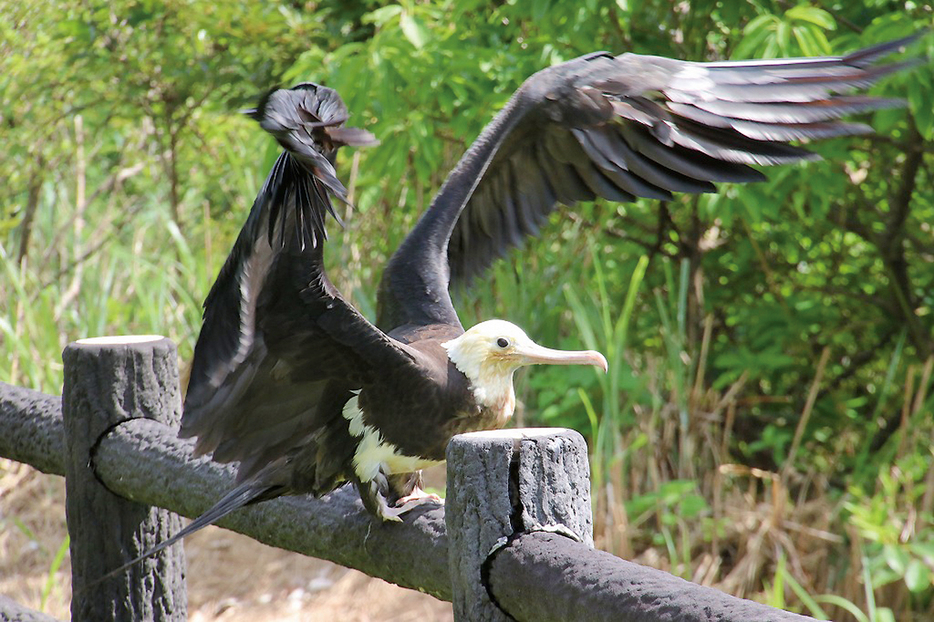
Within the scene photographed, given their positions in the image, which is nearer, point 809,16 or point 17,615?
point 17,615

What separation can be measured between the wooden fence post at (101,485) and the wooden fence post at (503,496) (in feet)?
2.79

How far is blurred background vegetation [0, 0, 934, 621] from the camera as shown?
322 centimetres

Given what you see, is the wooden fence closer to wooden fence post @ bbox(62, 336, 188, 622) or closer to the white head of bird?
wooden fence post @ bbox(62, 336, 188, 622)

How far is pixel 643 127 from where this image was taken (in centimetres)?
216

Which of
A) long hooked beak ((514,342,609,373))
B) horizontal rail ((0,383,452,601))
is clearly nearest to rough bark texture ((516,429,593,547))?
horizontal rail ((0,383,452,601))

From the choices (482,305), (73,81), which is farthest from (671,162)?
(73,81)

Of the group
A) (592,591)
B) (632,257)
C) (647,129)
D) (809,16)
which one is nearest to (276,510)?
(592,591)

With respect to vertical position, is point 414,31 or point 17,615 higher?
point 414,31

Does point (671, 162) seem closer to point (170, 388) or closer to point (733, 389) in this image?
point (170, 388)

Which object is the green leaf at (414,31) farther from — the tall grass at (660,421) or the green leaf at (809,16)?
the green leaf at (809,16)

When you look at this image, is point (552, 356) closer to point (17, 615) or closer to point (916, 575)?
point (17, 615)

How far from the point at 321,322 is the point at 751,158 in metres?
0.89

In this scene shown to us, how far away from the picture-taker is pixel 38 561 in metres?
3.73

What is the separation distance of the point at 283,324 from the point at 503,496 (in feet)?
1.92
